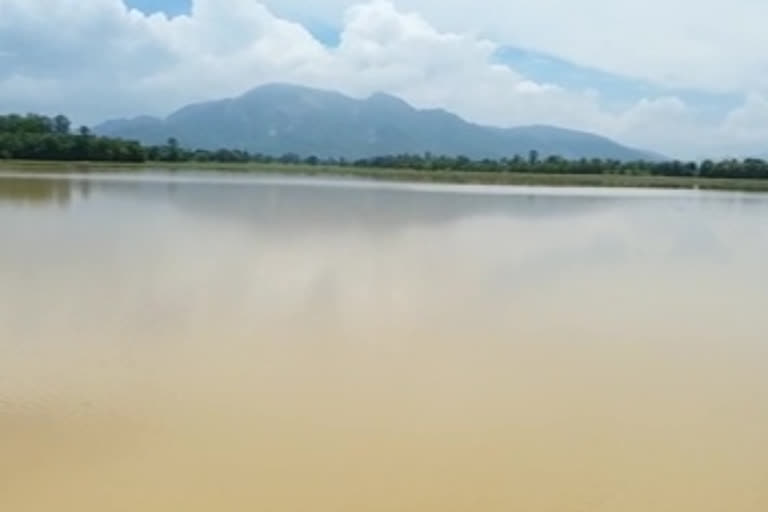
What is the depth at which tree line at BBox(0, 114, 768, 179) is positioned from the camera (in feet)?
139

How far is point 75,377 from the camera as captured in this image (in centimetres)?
488

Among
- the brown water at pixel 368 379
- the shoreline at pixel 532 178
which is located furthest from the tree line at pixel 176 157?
the brown water at pixel 368 379

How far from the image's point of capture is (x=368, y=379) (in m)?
5.34

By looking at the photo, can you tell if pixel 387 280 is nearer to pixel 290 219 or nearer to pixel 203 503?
pixel 203 503

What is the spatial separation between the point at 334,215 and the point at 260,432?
13.0m

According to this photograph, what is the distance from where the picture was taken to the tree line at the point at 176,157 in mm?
42500

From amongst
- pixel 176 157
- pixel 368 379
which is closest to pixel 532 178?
pixel 176 157

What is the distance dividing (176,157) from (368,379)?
4923 centimetres

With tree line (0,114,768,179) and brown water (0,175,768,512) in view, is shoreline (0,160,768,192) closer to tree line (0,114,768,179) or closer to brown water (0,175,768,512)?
tree line (0,114,768,179)

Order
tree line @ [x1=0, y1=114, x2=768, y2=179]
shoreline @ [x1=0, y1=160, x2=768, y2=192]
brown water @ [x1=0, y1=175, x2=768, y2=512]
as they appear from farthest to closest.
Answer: shoreline @ [x1=0, y1=160, x2=768, y2=192] < tree line @ [x1=0, y1=114, x2=768, y2=179] < brown water @ [x1=0, y1=175, x2=768, y2=512]

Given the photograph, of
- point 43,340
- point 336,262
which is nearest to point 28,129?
point 336,262

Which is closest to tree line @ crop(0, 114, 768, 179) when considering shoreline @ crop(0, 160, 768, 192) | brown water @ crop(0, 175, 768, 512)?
shoreline @ crop(0, 160, 768, 192)

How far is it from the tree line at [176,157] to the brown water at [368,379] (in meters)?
33.8

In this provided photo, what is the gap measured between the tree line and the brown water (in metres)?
33.8
